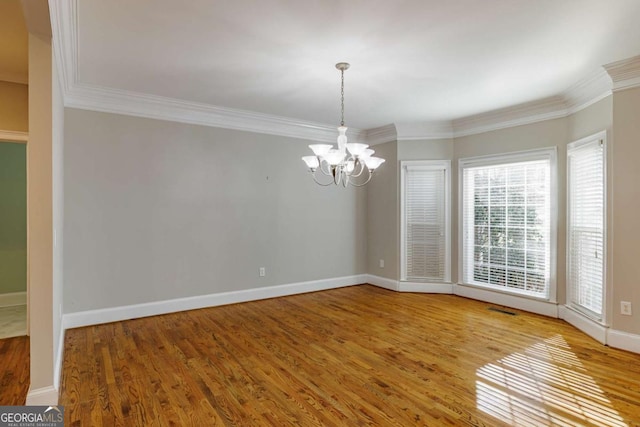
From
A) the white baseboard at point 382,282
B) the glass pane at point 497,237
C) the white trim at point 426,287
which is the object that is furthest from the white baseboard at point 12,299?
the glass pane at point 497,237

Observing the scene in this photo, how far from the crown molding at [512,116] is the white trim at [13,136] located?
17.5 feet

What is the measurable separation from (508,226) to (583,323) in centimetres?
144

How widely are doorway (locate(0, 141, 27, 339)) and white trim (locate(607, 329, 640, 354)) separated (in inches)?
280

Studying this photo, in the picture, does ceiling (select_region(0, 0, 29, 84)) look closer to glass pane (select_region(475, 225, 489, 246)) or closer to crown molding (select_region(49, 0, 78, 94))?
crown molding (select_region(49, 0, 78, 94))

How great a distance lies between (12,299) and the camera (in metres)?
5.02

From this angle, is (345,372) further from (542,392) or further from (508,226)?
(508,226)

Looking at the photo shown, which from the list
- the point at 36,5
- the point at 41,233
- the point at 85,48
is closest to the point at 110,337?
the point at 41,233

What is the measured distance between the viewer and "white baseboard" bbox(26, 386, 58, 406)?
2.28m

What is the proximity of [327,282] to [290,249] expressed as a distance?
35.3 inches

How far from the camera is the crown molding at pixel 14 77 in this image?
351 centimetres

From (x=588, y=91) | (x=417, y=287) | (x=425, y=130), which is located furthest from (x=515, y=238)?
(x=425, y=130)

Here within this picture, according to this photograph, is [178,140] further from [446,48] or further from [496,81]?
[496,81]

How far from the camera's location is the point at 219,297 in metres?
4.80

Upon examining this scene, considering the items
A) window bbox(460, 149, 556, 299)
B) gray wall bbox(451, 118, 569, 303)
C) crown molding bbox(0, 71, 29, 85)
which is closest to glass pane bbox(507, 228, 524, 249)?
window bbox(460, 149, 556, 299)
